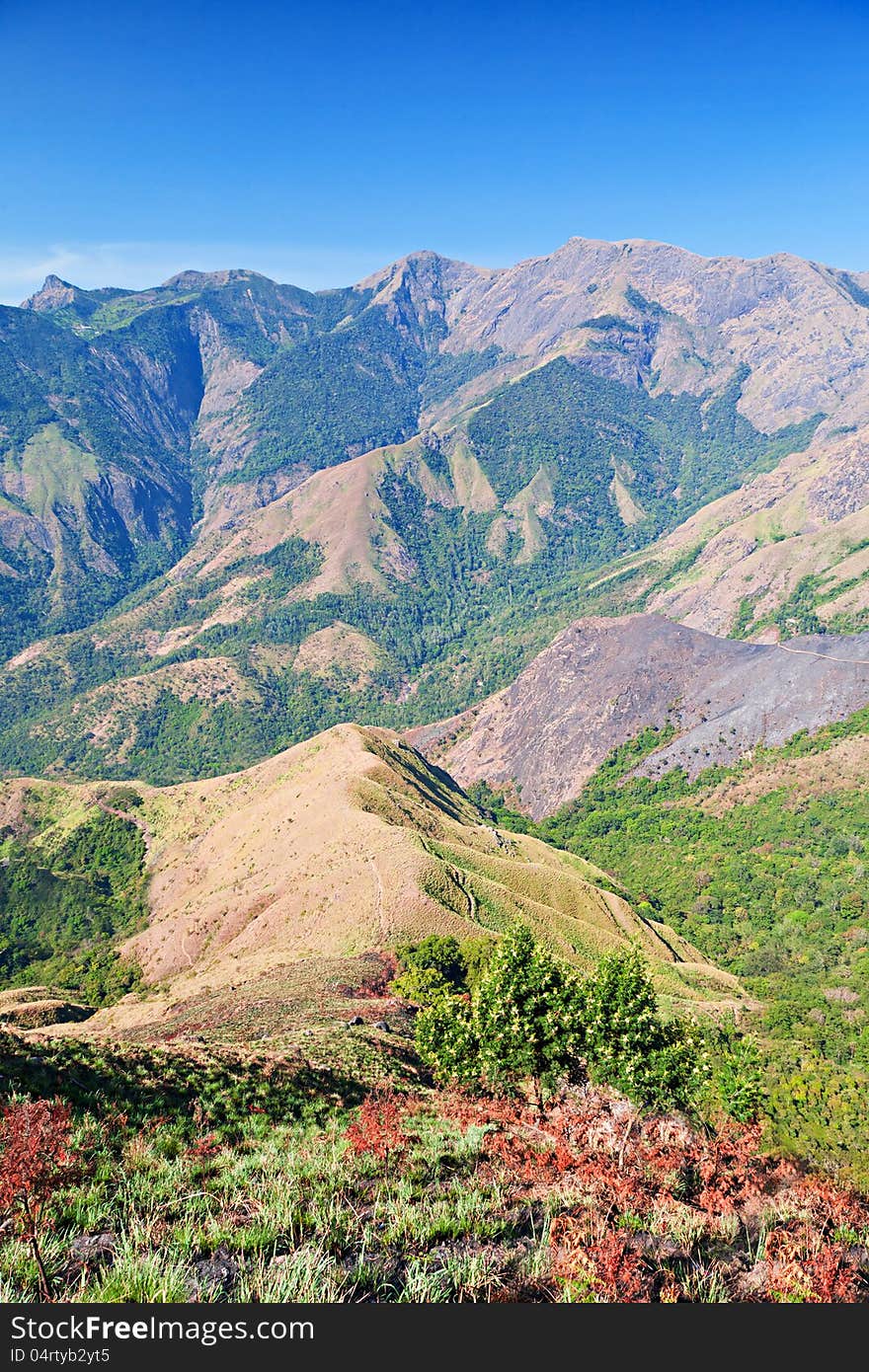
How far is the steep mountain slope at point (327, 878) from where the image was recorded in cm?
7050

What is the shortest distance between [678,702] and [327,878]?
12232cm

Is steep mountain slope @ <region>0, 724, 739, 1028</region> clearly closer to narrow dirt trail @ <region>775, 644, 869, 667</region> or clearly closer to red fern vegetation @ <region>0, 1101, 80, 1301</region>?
red fern vegetation @ <region>0, 1101, 80, 1301</region>

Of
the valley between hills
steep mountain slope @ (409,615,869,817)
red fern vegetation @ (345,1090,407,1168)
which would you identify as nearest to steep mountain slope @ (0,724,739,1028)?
the valley between hills

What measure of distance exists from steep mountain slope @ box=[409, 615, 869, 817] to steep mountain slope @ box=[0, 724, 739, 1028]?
5558cm

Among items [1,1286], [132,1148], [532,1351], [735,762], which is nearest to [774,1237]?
[532,1351]

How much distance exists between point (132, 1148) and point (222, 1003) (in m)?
40.3

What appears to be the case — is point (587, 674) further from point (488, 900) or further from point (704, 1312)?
point (704, 1312)

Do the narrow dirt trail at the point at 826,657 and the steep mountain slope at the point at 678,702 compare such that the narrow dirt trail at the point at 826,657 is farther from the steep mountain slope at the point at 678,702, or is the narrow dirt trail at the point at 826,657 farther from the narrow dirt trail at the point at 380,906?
the narrow dirt trail at the point at 380,906

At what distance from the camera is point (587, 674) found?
196375mm

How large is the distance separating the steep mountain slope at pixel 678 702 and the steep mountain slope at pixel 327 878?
2188 inches

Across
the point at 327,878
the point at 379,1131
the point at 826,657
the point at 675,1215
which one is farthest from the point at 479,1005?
the point at 826,657

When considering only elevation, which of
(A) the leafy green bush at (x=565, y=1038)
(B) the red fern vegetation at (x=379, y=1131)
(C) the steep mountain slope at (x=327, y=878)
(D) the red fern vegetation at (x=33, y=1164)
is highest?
(D) the red fern vegetation at (x=33, y=1164)

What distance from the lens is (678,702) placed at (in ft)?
575

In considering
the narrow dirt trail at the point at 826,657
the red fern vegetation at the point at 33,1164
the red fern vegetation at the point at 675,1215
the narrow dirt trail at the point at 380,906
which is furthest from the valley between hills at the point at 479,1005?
the narrow dirt trail at the point at 826,657
